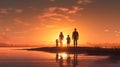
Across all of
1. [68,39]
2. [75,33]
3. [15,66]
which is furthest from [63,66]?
[68,39]

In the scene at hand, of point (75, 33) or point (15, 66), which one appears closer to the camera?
point (15, 66)

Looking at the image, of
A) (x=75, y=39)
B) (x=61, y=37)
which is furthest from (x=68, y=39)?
(x=75, y=39)

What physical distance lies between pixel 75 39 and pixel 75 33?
1.24 metres

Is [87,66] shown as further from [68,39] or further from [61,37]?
[61,37]

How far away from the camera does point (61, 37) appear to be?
78625 mm

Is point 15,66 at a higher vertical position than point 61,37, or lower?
lower

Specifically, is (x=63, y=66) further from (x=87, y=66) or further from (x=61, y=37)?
(x=61, y=37)

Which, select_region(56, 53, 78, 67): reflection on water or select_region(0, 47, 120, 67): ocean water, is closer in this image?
select_region(0, 47, 120, 67): ocean water

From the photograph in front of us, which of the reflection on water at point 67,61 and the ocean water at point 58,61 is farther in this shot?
the reflection on water at point 67,61

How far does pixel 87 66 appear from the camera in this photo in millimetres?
30344

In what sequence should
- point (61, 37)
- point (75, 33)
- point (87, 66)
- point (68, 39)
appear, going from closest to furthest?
point (87, 66) < point (75, 33) < point (68, 39) < point (61, 37)

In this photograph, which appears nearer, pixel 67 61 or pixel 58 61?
pixel 67 61

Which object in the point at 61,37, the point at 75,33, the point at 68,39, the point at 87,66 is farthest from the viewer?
the point at 61,37

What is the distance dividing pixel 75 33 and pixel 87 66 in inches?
1073
